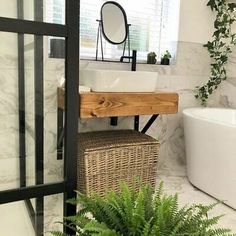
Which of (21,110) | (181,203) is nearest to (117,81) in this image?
(21,110)

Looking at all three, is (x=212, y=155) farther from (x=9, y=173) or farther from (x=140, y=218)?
(x=9, y=173)

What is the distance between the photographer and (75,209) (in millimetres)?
1256

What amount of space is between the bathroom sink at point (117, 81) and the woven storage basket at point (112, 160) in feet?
1.33

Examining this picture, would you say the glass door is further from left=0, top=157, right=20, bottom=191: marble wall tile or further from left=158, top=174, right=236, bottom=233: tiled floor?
left=158, top=174, right=236, bottom=233: tiled floor

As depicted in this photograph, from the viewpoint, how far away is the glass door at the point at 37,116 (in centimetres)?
108

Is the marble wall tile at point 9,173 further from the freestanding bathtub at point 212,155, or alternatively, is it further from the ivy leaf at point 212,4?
the ivy leaf at point 212,4

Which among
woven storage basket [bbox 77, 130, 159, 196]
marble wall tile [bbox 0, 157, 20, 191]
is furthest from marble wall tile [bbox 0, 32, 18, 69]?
woven storage basket [bbox 77, 130, 159, 196]

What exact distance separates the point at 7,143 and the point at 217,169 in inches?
61.6

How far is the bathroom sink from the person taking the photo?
187cm

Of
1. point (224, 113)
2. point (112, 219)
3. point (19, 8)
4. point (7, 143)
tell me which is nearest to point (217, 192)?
point (224, 113)

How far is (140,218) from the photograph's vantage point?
90 centimetres

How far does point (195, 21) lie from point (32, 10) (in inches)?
79.4

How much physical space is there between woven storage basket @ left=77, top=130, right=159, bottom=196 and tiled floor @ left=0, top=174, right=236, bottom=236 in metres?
0.32

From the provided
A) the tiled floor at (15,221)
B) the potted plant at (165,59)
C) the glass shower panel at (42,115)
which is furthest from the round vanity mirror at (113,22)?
the tiled floor at (15,221)
